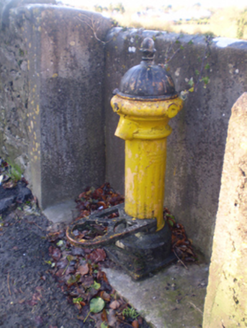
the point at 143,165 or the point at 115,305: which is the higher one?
the point at 143,165

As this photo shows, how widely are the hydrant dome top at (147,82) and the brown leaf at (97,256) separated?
161cm

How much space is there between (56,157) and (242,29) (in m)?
2.38

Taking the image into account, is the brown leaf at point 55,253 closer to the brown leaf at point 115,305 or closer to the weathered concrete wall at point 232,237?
the brown leaf at point 115,305

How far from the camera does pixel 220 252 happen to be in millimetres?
1554

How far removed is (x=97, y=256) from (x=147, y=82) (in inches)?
69.8

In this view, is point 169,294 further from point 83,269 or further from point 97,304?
point 83,269

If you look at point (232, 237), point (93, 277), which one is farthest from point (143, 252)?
point (232, 237)

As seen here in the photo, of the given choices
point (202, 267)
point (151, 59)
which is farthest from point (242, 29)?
point (202, 267)

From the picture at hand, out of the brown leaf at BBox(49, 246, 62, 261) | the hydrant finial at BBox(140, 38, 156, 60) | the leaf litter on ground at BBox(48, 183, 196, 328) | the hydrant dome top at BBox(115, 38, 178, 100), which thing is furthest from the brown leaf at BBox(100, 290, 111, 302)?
the hydrant finial at BBox(140, 38, 156, 60)

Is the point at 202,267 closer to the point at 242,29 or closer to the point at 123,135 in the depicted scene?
the point at 123,135

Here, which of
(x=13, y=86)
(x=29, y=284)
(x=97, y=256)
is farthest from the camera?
(x=13, y=86)

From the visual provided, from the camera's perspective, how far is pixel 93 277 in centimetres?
279

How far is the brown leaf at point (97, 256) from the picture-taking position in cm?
298

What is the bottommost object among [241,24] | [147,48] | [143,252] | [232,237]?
[143,252]
